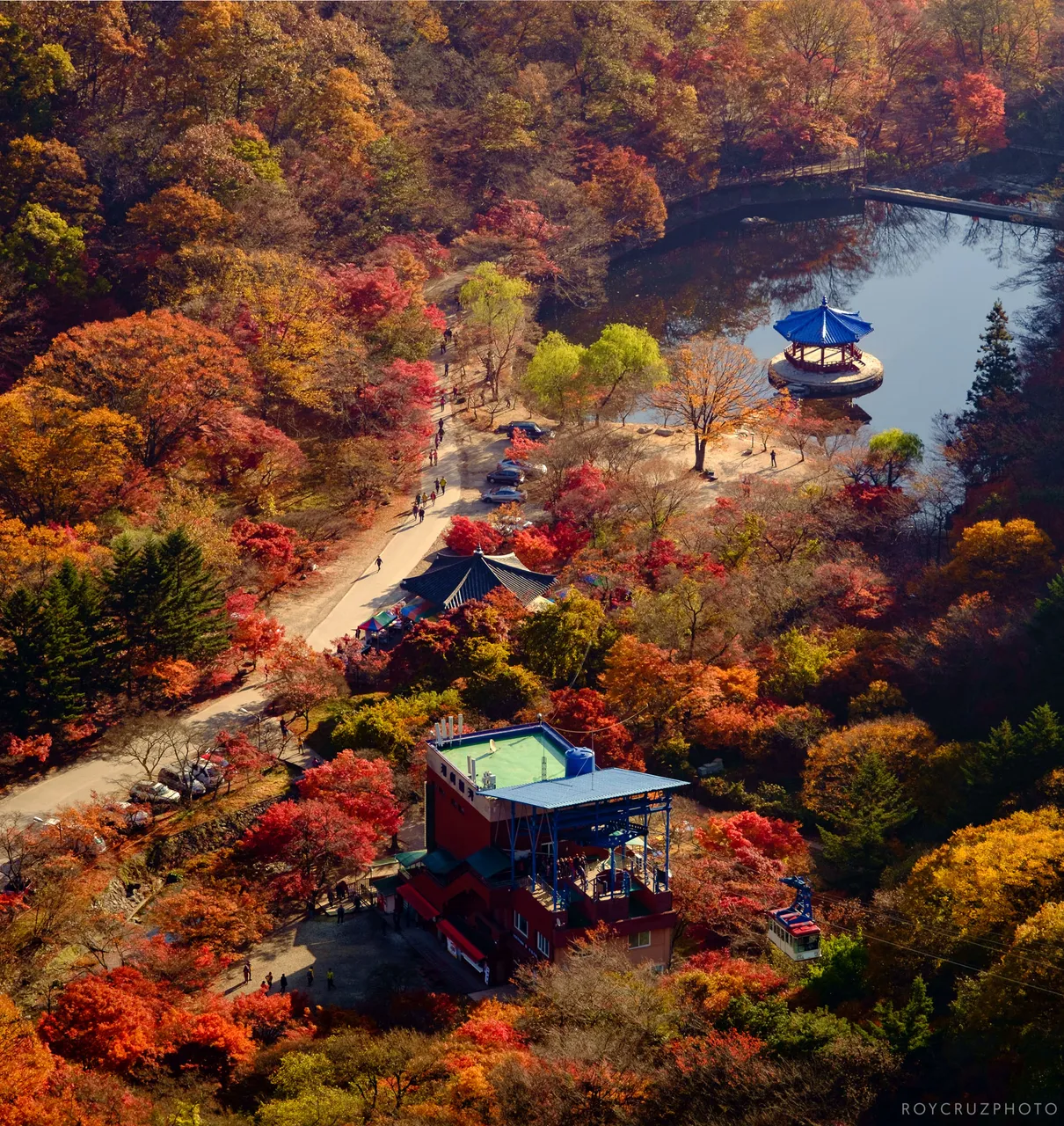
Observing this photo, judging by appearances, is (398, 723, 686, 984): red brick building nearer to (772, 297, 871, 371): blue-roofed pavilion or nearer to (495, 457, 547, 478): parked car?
(495, 457, 547, 478): parked car

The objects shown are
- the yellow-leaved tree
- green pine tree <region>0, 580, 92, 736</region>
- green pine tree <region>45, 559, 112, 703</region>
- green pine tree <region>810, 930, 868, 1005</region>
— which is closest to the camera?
green pine tree <region>810, 930, 868, 1005</region>

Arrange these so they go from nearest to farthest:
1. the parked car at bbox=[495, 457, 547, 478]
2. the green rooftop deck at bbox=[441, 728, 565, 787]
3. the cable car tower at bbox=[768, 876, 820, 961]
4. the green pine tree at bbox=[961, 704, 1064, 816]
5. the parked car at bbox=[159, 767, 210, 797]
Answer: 1. the cable car tower at bbox=[768, 876, 820, 961]
2. the green rooftop deck at bbox=[441, 728, 565, 787]
3. the green pine tree at bbox=[961, 704, 1064, 816]
4. the parked car at bbox=[159, 767, 210, 797]
5. the parked car at bbox=[495, 457, 547, 478]

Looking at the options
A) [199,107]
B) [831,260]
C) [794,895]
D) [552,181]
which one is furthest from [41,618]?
[831,260]

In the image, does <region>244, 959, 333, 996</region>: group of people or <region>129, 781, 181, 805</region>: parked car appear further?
<region>129, 781, 181, 805</region>: parked car

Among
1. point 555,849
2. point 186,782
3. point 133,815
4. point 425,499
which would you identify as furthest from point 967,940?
point 425,499

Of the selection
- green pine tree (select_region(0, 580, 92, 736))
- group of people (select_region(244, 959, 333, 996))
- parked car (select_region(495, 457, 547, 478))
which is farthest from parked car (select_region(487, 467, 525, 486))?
group of people (select_region(244, 959, 333, 996))
